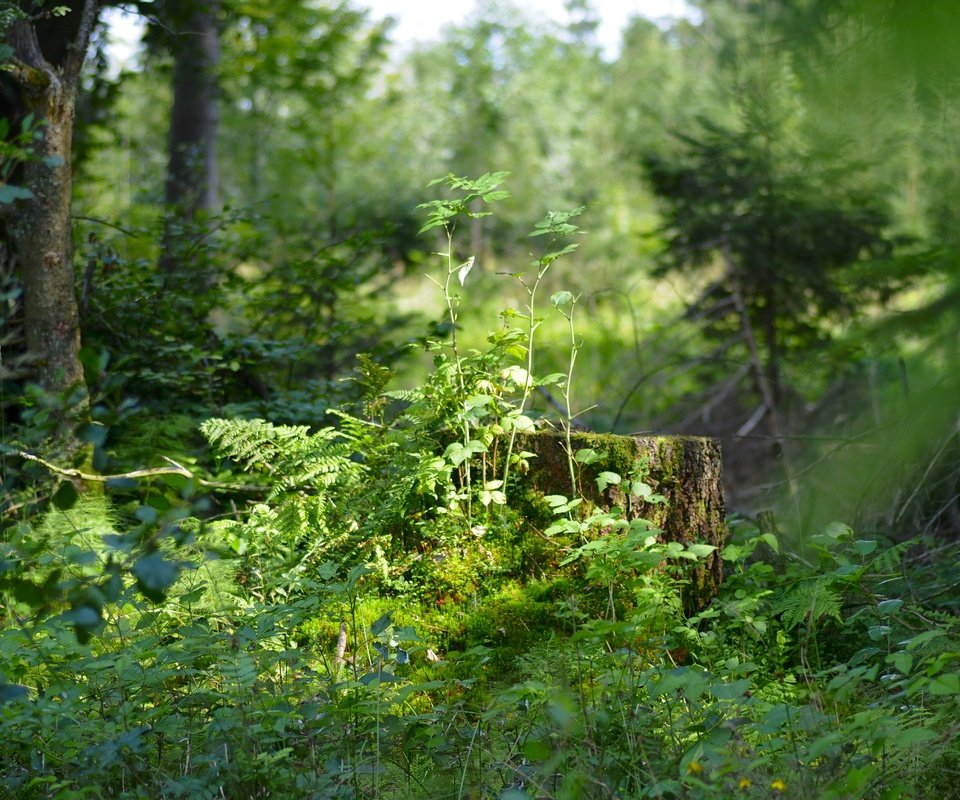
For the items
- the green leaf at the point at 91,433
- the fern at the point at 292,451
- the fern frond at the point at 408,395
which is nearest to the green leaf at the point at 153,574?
the green leaf at the point at 91,433

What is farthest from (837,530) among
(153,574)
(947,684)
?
(153,574)

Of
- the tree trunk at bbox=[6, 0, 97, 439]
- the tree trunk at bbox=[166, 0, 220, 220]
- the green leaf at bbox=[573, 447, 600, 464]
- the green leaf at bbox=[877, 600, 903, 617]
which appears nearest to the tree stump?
the green leaf at bbox=[573, 447, 600, 464]

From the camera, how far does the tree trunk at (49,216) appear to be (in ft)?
14.9

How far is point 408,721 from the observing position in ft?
9.41

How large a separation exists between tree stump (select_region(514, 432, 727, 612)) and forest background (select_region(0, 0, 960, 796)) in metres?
0.24

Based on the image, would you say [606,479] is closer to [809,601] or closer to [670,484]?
[670,484]

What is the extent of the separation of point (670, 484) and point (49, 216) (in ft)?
10.3

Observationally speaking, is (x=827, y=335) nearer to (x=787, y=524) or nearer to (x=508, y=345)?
(x=787, y=524)

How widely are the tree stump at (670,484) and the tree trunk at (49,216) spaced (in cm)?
237

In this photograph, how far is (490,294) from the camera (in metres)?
16.6

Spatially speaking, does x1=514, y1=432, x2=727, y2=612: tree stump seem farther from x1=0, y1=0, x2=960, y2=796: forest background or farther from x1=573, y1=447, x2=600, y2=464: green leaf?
x1=0, y1=0, x2=960, y2=796: forest background

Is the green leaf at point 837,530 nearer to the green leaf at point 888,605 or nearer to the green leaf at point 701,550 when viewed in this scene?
the green leaf at point 888,605

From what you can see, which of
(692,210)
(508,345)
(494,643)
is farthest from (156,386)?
(692,210)

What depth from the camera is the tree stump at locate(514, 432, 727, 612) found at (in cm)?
400
